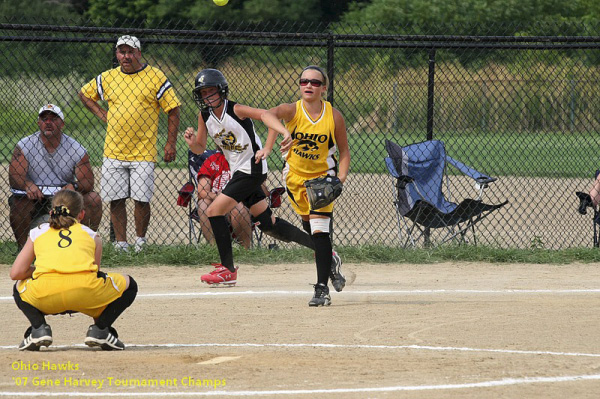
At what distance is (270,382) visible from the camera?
207 inches

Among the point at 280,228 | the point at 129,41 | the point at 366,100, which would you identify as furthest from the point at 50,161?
the point at 366,100

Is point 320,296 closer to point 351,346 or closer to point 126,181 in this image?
point 351,346

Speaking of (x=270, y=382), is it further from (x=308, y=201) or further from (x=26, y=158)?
(x=26, y=158)

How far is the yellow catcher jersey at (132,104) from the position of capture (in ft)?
32.7

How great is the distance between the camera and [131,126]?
1000 cm

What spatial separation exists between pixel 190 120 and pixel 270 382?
635 inches

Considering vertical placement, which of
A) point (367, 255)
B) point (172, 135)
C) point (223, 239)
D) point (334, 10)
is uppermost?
point (334, 10)

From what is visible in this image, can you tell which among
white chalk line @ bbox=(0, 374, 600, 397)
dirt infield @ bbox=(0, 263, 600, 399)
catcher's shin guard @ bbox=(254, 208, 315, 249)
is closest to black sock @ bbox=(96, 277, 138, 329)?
dirt infield @ bbox=(0, 263, 600, 399)

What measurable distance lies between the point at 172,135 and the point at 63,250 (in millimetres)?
4148

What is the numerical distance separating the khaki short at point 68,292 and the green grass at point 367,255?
3.92 meters

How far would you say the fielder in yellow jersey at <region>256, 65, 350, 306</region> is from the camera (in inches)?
303

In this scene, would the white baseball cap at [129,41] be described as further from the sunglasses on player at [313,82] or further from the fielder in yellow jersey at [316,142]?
the sunglasses on player at [313,82]

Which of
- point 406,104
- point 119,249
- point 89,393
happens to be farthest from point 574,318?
point 406,104

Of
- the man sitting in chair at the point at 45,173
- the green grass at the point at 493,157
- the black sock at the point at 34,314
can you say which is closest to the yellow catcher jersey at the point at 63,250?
the black sock at the point at 34,314
